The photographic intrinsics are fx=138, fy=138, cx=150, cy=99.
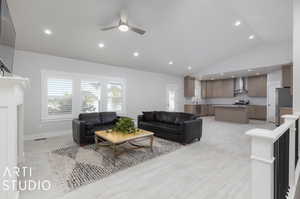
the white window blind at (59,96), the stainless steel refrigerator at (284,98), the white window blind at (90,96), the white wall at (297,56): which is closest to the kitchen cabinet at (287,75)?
the stainless steel refrigerator at (284,98)

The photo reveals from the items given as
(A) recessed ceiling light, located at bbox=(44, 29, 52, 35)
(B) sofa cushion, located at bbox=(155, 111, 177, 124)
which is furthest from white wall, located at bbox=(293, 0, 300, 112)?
(A) recessed ceiling light, located at bbox=(44, 29, 52, 35)

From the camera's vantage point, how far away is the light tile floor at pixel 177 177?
6.08 feet

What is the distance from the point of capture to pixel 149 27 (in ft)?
13.5

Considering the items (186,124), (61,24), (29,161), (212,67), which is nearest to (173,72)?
(212,67)

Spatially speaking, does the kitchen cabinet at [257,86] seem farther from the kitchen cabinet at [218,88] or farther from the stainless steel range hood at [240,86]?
the kitchen cabinet at [218,88]

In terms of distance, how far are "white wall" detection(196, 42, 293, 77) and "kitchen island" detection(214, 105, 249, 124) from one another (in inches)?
76.0

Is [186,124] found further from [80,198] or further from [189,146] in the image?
[80,198]

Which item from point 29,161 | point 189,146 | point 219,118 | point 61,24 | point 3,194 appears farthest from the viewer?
point 219,118

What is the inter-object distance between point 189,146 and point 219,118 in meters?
4.79

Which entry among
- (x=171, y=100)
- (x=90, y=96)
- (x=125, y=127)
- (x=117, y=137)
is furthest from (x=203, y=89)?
(x=117, y=137)

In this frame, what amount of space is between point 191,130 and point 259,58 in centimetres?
525

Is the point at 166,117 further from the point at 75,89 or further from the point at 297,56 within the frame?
the point at 297,56

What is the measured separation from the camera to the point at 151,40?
15.5 ft

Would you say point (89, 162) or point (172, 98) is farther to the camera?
point (172, 98)
